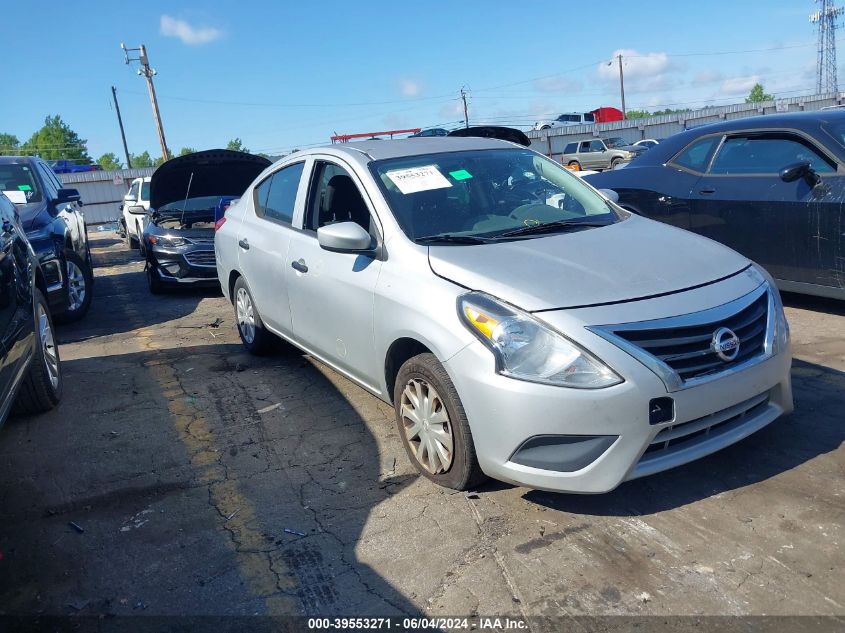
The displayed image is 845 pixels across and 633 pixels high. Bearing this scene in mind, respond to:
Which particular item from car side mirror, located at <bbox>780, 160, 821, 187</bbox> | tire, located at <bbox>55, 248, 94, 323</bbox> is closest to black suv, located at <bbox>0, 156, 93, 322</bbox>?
tire, located at <bbox>55, 248, 94, 323</bbox>

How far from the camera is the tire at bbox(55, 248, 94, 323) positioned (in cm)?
788

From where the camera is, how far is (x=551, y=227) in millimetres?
3959

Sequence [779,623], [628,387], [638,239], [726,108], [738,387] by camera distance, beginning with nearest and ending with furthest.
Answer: [779,623] < [628,387] < [738,387] < [638,239] < [726,108]

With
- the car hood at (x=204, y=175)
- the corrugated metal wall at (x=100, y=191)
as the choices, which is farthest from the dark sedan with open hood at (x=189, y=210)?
the corrugated metal wall at (x=100, y=191)

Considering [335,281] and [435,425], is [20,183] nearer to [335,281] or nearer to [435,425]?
[335,281]

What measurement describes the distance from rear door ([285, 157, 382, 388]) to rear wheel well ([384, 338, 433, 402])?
11 cm

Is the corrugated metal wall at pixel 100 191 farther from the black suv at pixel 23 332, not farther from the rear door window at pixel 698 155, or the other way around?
the rear door window at pixel 698 155

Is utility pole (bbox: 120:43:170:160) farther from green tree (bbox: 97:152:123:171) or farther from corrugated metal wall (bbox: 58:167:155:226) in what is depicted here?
green tree (bbox: 97:152:123:171)

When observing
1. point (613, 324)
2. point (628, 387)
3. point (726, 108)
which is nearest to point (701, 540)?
point (628, 387)

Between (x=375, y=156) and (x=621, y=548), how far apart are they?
2643mm

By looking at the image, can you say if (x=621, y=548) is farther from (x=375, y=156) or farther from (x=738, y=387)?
(x=375, y=156)

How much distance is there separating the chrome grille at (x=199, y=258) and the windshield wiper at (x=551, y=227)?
6278mm

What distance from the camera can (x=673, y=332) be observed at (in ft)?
9.80

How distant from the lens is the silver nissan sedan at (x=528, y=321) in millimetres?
2924
